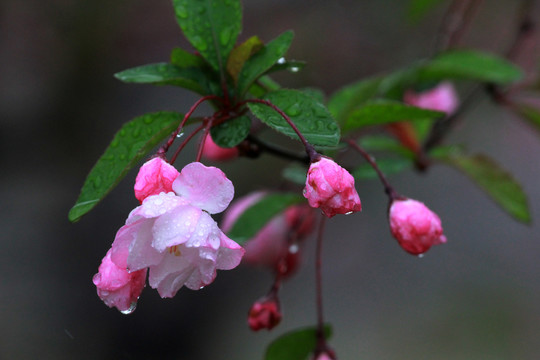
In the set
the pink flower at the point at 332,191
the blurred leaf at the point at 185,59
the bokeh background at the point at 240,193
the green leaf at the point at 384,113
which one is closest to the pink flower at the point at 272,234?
the green leaf at the point at 384,113

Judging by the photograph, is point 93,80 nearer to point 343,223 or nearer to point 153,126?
point 343,223

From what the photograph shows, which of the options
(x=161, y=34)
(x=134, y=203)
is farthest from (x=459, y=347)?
(x=161, y=34)

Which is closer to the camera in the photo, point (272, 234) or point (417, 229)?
point (417, 229)

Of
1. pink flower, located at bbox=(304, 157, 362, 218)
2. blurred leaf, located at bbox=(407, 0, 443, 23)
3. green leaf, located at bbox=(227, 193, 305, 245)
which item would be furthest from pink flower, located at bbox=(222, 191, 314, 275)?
blurred leaf, located at bbox=(407, 0, 443, 23)

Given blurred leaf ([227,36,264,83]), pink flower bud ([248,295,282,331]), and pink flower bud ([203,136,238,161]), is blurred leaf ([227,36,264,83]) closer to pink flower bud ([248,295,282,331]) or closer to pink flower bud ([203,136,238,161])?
pink flower bud ([203,136,238,161])

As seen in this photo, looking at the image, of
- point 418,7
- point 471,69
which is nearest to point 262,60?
point 471,69

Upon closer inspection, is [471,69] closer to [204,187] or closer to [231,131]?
[231,131]
